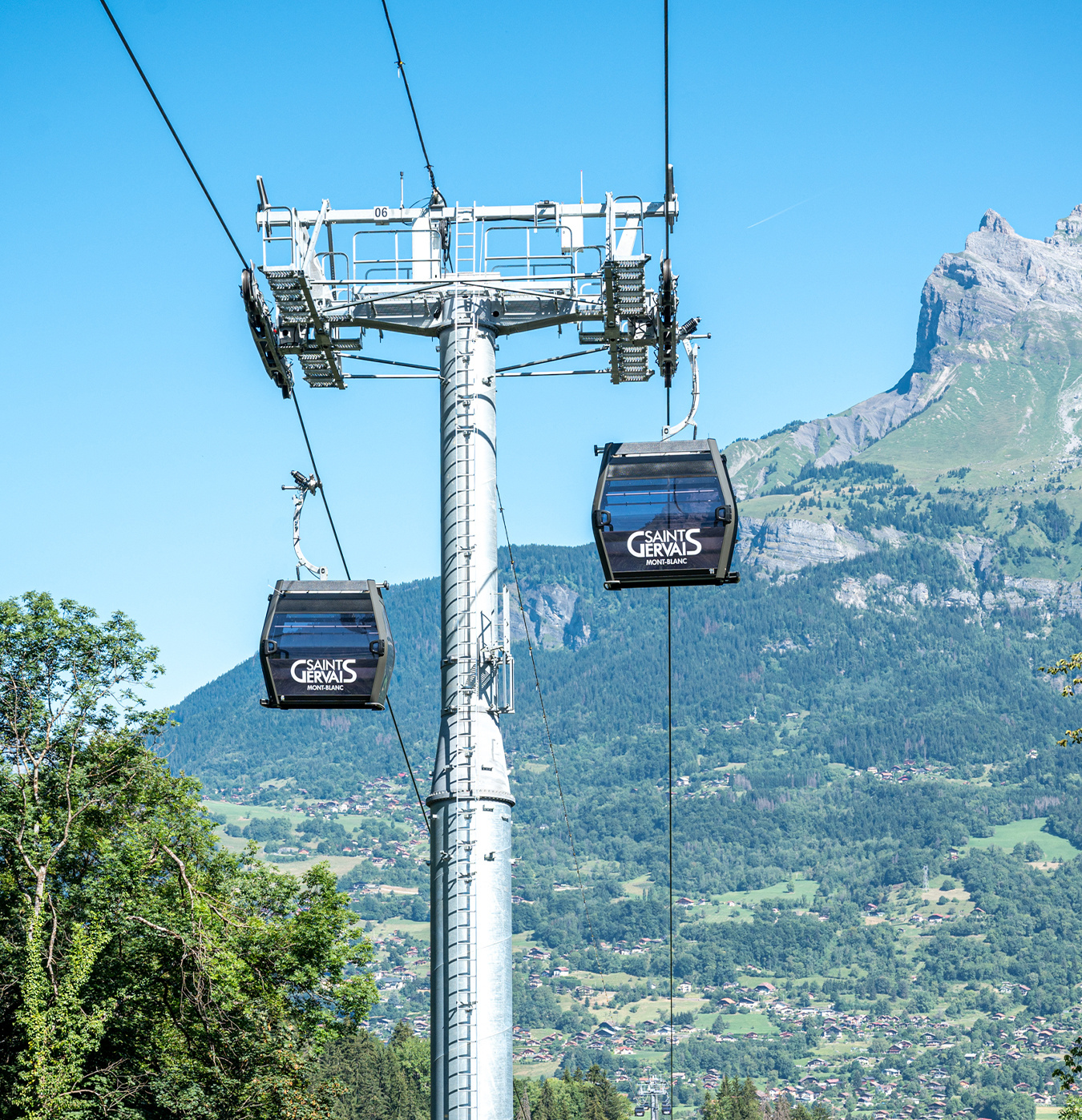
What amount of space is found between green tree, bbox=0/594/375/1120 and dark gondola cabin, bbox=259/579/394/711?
57.5 ft

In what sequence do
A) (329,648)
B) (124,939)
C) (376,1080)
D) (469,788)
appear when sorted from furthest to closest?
(376,1080), (124,939), (329,648), (469,788)

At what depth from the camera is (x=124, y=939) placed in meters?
36.0

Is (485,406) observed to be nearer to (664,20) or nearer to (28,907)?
(664,20)

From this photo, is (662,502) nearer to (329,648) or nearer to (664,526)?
(664,526)

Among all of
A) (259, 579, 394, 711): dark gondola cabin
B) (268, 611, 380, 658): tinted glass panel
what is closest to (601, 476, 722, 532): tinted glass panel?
(259, 579, 394, 711): dark gondola cabin

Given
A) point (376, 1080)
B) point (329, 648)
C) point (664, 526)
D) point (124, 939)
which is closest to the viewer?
point (664, 526)

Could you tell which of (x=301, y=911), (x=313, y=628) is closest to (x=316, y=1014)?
(x=301, y=911)

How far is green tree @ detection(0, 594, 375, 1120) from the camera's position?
34.9m

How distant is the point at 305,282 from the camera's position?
1814 centimetres

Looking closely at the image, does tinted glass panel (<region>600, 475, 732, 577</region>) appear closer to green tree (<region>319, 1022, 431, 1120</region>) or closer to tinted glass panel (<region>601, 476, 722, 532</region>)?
tinted glass panel (<region>601, 476, 722, 532</region>)

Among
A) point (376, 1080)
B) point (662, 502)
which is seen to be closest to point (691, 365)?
point (662, 502)

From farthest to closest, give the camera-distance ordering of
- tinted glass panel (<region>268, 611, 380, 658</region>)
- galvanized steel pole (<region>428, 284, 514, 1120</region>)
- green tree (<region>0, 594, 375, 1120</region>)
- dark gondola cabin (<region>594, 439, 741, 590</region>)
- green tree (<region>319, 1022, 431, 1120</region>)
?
green tree (<region>319, 1022, 431, 1120</region>) → green tree (<region>0, 594, 375, 1120</region>) → tinted glass panel (<region>268, 611, 380, 658</region>) → dark gondola cabin (<region>594, 439, 741, 590</region>) → galvanized steel pole (<region>428, 284, 514, 1120</region>)

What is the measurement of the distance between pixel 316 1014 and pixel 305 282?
82.9 feet

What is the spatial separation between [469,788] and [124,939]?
70.6 ft
